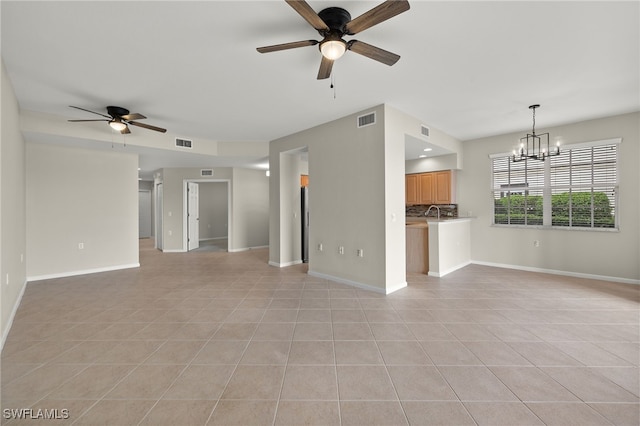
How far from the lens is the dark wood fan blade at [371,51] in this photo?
2.12 meters

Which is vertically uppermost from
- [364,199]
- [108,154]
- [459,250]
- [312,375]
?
[108,154]

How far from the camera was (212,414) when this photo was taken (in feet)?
5.51

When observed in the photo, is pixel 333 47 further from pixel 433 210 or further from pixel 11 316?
pixel 433 210

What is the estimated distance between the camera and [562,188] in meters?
5.16

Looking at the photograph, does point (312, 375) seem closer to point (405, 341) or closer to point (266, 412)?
point (266, 412)

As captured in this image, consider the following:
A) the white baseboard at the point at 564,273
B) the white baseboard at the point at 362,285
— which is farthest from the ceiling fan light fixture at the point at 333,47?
the white baseboard at the point at 564,273

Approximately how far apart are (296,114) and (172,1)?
250cm

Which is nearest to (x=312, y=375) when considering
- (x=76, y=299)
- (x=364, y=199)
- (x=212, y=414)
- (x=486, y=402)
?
(x=212, y=414)

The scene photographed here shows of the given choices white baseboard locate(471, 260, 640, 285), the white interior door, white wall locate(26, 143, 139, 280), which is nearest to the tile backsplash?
white baseboard locate(471, 260, 640, 285)

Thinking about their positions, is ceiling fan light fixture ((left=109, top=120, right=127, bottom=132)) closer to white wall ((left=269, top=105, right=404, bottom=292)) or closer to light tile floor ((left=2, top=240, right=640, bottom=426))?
light tile floor ((left=2, top=240, right=640, bottom=426))

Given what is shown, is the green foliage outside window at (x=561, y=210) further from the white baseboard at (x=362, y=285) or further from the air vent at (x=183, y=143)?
the air vent at (x=183, y=143)

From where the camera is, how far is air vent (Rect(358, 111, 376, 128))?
4078 millimetres

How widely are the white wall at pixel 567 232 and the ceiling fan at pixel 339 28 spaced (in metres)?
4.84

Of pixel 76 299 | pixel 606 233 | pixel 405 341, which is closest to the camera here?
pixel 405 341
